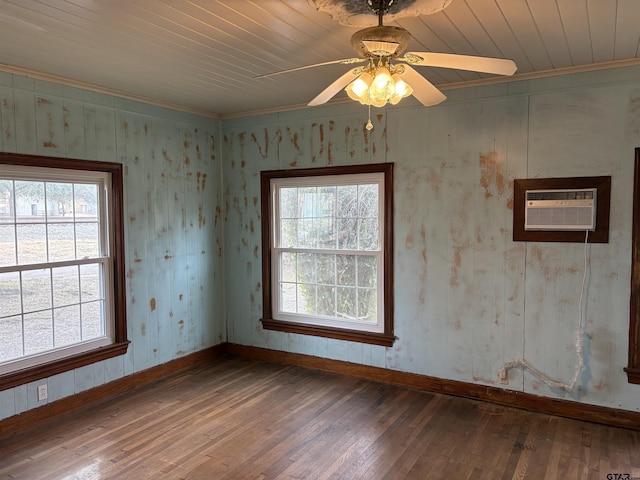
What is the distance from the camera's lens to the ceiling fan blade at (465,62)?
2.00 metres

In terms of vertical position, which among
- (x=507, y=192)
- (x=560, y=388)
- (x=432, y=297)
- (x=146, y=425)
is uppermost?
(x=507, y=192)

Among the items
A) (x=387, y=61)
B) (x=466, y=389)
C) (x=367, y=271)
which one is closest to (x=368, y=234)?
(x=367, y=271)

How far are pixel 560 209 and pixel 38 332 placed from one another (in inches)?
160

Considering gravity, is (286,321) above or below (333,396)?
above

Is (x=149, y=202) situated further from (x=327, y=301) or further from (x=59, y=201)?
(x=327, y=301)

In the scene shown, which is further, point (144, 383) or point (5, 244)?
point (144, 383)

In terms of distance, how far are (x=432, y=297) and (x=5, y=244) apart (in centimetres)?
335

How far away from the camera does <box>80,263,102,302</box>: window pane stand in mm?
3926

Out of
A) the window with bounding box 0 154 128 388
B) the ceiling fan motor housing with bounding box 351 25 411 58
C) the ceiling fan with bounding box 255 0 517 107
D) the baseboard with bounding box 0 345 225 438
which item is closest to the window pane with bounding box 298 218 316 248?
the baseboard with bounding box 0 345 225 438

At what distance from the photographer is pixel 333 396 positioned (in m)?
4.04

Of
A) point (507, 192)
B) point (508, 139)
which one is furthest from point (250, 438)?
point (508, 139)

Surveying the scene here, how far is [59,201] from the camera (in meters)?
3.71

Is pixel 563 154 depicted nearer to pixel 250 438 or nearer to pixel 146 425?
pixel 250 438

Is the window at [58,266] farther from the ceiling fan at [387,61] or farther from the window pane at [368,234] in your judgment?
the ceiling fan at [387,61]
